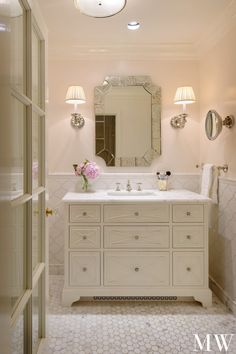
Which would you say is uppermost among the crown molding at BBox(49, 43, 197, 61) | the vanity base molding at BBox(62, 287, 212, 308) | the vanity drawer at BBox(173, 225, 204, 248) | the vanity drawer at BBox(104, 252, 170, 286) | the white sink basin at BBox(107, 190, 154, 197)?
the crown molding at BBox(49, 43, 197, 61)

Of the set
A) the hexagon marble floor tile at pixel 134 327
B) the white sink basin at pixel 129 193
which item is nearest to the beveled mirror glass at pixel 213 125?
the white sink basin at pixel 129 193

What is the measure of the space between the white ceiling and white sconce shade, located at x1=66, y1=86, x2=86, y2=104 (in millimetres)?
404

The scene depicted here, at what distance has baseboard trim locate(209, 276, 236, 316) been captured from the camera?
2.27m

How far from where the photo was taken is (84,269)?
91.8 inches

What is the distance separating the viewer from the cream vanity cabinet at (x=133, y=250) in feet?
7.65

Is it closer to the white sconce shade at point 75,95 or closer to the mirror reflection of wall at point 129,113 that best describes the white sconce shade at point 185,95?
the mirror reflection of wall at point 129,113

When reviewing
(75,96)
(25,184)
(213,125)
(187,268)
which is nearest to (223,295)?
(187,268)

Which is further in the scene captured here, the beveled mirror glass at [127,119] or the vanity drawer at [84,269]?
the beveled mirror glass at [127,119]

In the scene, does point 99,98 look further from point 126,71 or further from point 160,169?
point 160,169

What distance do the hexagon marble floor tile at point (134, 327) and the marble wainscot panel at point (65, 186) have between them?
21.0 inches

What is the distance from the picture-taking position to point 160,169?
3.01m

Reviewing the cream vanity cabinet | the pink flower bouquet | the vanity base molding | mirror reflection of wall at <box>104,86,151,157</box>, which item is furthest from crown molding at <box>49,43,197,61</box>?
the vanity base molding

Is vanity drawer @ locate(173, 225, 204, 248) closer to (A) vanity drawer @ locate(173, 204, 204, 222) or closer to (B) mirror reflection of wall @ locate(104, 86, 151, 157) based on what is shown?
(A) vanity drawer @ locate(173, 204, 204, 222)

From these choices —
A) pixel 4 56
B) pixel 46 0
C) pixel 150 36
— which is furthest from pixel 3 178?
pixel 150 36
